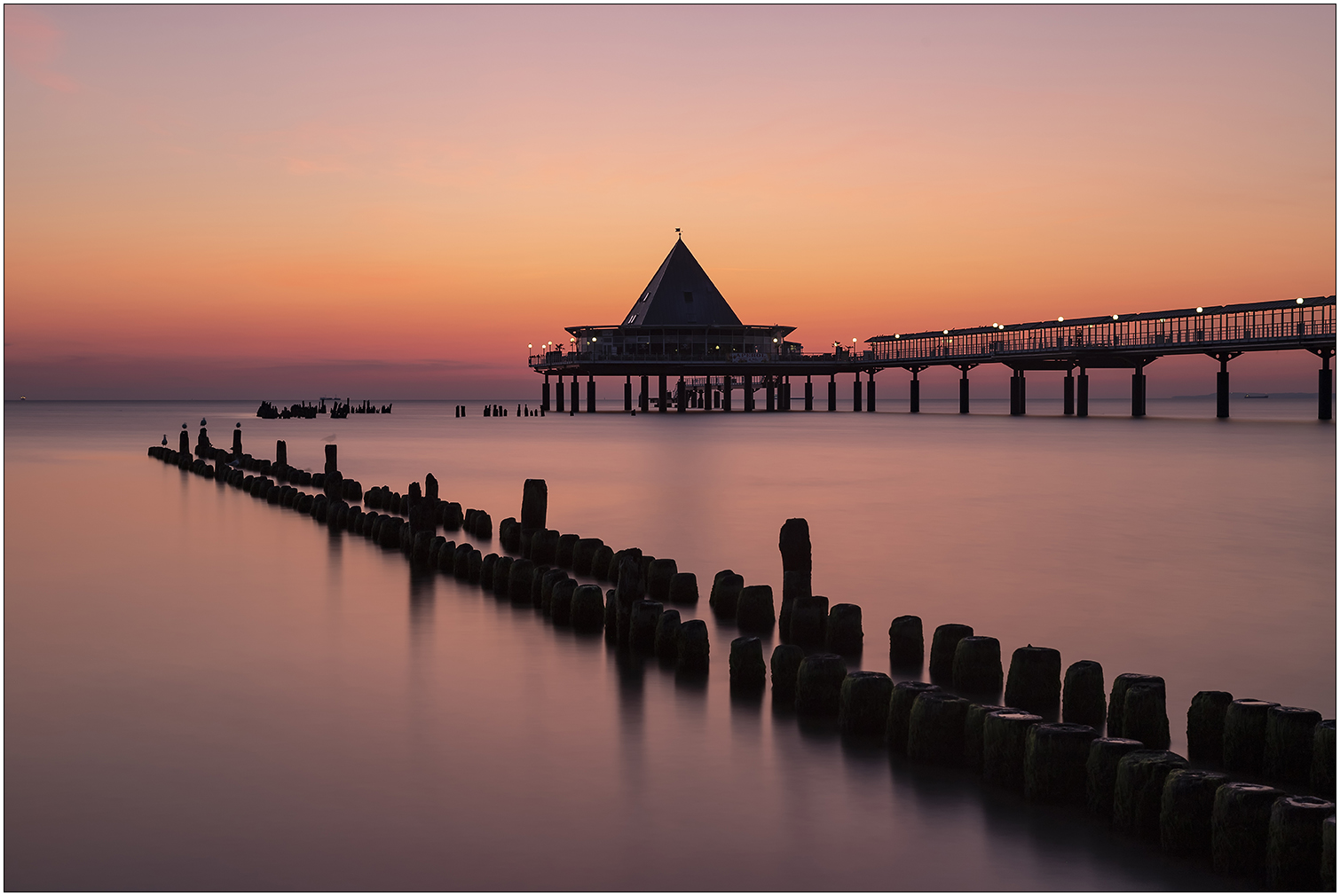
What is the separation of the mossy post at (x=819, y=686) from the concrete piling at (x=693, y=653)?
5.72 feet

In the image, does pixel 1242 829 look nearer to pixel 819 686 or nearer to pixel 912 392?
pixel 819 686

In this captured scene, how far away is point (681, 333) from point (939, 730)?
346 ft

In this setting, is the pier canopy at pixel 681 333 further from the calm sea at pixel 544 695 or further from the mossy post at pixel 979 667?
the mossy post at pixel 979 667

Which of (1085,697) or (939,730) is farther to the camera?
(1085,697)

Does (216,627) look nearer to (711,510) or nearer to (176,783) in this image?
(176,783)

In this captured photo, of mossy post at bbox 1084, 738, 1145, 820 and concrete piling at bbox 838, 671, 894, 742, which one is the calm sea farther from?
concrete piling at bbox 838, 671, 894, 742

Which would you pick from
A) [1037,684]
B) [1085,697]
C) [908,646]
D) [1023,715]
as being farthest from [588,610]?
[1023,715]


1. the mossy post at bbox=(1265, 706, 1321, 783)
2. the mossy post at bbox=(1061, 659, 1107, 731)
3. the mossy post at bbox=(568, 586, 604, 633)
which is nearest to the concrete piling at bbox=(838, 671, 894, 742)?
the mossy post at bbox=(1061, 659, 1107, 731)

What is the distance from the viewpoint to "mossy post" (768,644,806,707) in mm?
11711

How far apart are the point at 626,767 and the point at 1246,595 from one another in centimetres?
1256

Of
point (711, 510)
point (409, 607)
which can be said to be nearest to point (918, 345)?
point (711, 510)

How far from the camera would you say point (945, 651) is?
12414mm

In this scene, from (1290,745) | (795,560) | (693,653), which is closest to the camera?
(1290,745)

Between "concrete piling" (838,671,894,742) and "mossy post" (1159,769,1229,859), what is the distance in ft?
9.71
